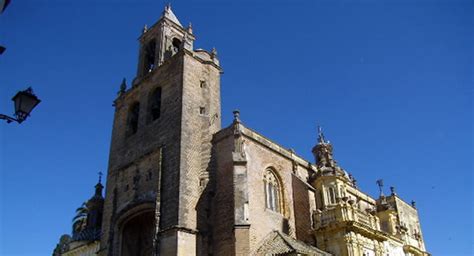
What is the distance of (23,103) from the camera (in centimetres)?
806

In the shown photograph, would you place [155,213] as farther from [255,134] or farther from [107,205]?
[255,134]

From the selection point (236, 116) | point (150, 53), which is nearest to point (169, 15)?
point (150, 53)

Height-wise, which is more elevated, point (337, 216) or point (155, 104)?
point (155, 104)

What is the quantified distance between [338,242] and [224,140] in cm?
859

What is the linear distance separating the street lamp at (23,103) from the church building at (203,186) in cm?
1482

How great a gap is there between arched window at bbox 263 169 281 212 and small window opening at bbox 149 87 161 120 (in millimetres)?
8119

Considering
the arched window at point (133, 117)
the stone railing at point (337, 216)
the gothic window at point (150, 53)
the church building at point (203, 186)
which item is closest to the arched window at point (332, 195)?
the church building at point (203, 186)

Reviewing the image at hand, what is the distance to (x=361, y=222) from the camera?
2702 centimetres

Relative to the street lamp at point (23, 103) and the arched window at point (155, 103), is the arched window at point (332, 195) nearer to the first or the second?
the arched window at point (155, 103)

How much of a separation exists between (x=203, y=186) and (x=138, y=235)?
17.9ft

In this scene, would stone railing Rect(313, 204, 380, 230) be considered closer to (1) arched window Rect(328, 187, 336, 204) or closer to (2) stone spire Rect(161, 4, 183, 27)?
(1) arched window Rect(328, 187, 336, 204)

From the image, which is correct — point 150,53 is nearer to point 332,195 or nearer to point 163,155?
point 163,155

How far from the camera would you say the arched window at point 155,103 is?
2964 cm

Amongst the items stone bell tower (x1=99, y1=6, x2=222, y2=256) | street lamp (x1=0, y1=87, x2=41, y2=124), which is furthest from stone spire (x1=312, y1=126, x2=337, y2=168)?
street lamp (x1=0, y1=87, x2=41, y2=124)
